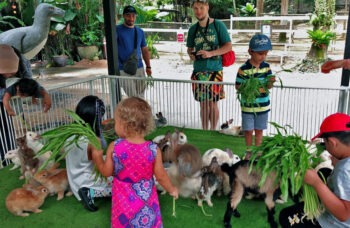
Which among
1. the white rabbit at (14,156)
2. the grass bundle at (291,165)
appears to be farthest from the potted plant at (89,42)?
the grass bundle at (291,165)

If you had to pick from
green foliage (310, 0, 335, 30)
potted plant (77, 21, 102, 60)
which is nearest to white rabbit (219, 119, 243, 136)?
green foliage (310, 0, 335, 30)

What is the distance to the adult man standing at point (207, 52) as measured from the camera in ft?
14.2

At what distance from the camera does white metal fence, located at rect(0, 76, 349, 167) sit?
4.12m

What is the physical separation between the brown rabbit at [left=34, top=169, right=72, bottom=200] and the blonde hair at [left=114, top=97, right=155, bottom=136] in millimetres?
1442

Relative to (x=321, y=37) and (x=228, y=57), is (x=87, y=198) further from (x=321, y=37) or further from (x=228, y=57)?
(x=321, y=37)

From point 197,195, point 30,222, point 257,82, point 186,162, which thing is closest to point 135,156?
point 186,162

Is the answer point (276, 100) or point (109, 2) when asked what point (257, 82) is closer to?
point (276, 100)

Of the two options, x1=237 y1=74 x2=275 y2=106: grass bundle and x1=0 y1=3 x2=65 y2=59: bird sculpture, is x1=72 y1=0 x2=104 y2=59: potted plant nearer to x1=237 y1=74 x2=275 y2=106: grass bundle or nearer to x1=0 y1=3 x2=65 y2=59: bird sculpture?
x1=0 y1=3 x2=65 y2=59: bird sculpture

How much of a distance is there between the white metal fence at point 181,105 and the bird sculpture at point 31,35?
2.47 feet

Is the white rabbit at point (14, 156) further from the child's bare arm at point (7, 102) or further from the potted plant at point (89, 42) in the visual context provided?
the potted plant at point (89, 42)

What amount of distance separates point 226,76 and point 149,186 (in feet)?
28.4

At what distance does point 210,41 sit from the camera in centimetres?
437

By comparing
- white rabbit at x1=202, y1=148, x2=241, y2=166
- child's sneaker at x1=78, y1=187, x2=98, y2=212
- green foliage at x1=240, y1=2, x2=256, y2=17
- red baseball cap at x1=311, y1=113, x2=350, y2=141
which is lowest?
child's sneaker at x1=78, y1=187, x2=98, y2=212

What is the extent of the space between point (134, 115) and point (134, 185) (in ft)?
1.56
